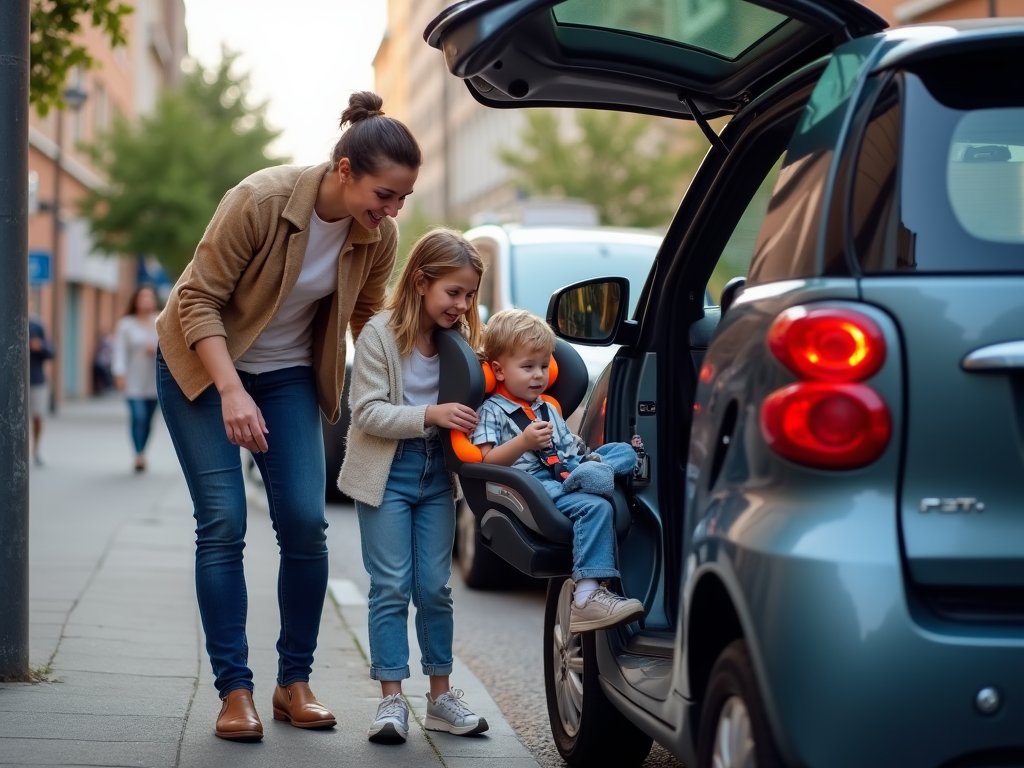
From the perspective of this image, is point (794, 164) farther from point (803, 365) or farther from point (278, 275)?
point (278, 275)

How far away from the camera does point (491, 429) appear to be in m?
4.32

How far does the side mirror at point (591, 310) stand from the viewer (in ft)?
14.8

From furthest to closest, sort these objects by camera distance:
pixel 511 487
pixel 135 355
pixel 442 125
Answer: pixel 442 125
pixel 135 355
pixel 511 487

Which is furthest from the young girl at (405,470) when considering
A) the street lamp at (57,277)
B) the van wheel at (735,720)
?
the street lamp at (57,277)

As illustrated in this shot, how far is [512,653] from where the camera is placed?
657cm

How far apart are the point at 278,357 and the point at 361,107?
0.84 meters

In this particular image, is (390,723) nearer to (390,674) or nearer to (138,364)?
(390,674)

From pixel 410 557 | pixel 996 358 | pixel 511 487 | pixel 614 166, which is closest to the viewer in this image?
pixel 996 358

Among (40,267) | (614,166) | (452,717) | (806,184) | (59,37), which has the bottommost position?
(452,717)

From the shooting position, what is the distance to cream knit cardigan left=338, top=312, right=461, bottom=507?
14.7 ft

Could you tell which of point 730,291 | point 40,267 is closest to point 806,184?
point 730,291

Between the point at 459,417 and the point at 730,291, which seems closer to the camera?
the point at 730,291

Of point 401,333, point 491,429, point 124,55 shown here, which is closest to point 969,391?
point 491,429

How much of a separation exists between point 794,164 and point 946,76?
0.35m
